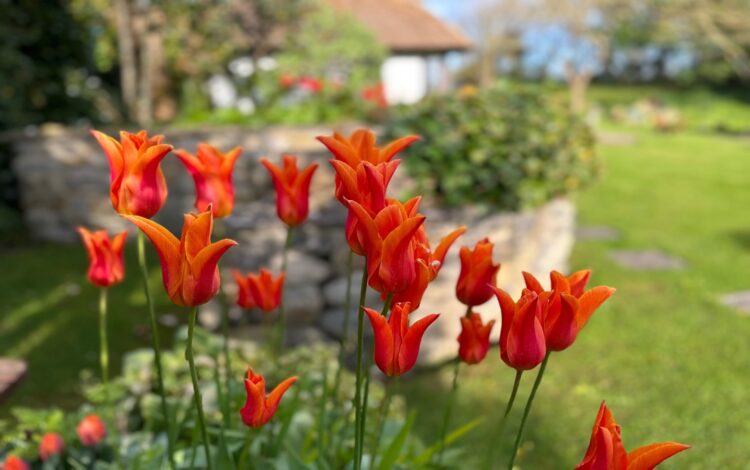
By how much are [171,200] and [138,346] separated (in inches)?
100

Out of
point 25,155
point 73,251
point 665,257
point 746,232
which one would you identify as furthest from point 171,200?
point 746,232

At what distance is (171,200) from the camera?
6652mm

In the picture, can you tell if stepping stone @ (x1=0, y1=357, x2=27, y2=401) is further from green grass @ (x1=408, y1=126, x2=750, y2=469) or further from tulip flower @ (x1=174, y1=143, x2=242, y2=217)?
green grass @ (x1=408, y1=126, x2=750, y2=469)

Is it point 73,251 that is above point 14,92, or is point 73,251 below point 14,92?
below

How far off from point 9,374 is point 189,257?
5.31ft

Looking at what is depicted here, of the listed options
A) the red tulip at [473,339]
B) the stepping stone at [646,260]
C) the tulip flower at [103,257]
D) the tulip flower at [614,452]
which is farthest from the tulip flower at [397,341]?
the stepping stone at [646,260]

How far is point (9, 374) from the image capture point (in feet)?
7.53

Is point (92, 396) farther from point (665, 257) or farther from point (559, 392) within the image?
point (665, 257)

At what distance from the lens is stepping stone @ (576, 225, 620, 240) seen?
7215 millimetres

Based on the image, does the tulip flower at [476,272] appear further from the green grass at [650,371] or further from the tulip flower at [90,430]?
the tulip flower at [90,430]

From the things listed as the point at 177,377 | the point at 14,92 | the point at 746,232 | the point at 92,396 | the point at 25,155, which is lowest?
the point at 746,232

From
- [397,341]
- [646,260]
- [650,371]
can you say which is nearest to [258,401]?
[397,341]

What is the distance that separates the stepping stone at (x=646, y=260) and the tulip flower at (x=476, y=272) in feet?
16.7

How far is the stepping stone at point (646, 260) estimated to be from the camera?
6141mm
